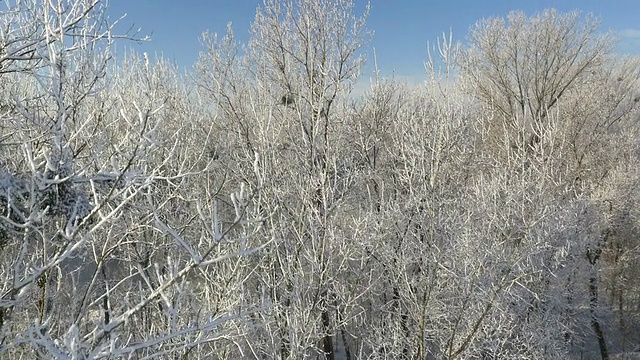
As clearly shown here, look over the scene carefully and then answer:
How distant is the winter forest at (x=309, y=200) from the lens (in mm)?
3240

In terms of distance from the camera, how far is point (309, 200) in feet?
24.3

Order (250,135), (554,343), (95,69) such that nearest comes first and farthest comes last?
(95,69)
(554,343)
(250,135)

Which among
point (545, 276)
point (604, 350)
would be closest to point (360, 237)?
point (545, 276)

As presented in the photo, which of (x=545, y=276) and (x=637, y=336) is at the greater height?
(x=545, y=276)

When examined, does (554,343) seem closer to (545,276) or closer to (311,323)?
(545,276)

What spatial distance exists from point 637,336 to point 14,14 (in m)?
20.5

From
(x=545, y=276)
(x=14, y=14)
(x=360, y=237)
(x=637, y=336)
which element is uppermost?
(x=14, y=14)

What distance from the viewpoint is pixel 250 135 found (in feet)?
37.2

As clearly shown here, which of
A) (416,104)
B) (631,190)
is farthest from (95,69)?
(631,190)

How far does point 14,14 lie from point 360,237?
7314 mm

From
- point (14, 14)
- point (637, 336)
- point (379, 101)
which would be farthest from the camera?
point (637, 336)

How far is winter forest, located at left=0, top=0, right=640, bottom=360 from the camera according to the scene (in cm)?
324

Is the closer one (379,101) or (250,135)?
(250,135)

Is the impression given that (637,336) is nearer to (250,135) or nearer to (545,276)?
(545,276)
